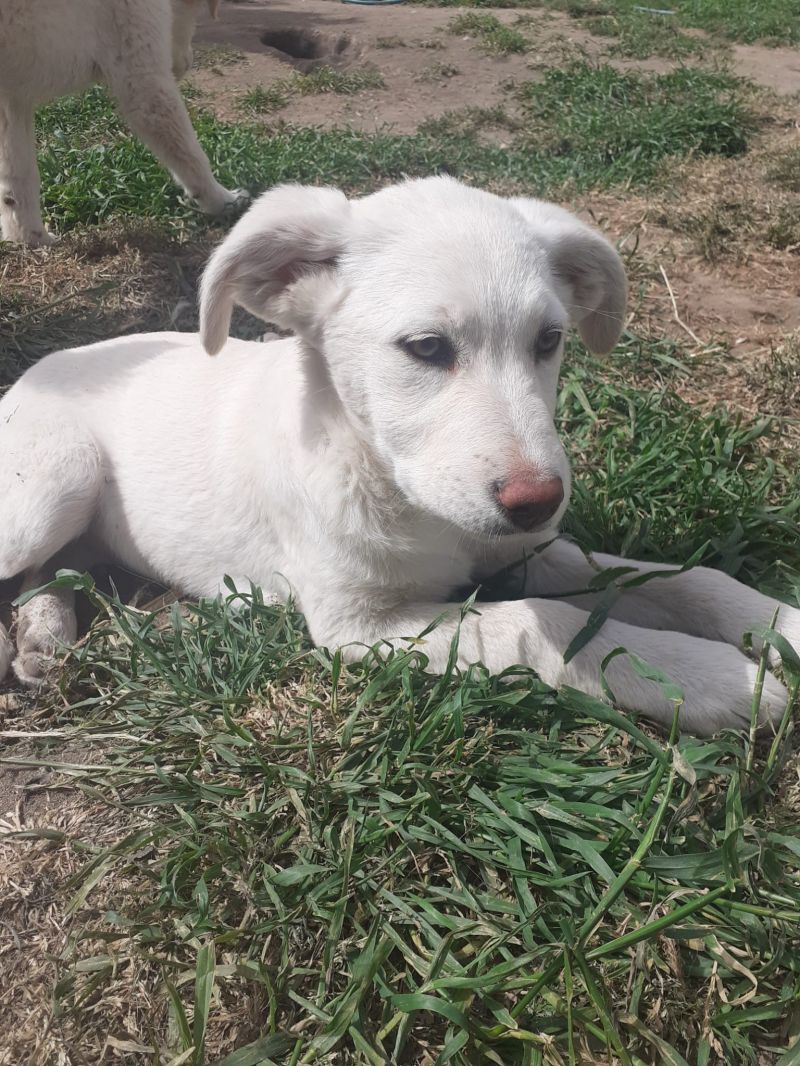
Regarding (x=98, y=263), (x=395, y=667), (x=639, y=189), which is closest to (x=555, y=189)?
(x=639, y=189)

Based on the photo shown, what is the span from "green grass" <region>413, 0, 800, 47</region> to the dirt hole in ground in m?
2.91

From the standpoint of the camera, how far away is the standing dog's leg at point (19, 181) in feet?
16.6

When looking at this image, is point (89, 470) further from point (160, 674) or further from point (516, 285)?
point (516, 285)

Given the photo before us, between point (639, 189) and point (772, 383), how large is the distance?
2.38 metres

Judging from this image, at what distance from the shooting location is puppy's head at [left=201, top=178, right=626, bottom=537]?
82.8 inches

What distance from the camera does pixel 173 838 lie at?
2.21 metres

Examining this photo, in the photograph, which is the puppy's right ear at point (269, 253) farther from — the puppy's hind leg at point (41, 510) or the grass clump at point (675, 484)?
the grass clump at point (675, 484)

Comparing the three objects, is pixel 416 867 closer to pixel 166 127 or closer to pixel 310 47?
pixel 166 127

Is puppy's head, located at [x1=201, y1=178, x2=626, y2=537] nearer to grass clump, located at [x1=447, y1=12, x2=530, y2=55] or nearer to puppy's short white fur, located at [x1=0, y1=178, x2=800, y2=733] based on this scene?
puppy's short white fur, located at [x1=0, y1=178, x2=800, y2=733]

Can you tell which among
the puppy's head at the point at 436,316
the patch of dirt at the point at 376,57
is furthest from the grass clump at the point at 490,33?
the puppy's head at the point at 436,316

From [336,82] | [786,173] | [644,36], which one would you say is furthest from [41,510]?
[644,36]

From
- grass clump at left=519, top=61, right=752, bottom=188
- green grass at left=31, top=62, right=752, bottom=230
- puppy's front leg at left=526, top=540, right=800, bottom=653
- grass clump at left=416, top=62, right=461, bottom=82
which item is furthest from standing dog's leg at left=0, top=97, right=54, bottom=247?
grass clump at left=416, top=62, right=461, bottom=82

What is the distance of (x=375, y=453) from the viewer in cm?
249

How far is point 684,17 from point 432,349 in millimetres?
10732
